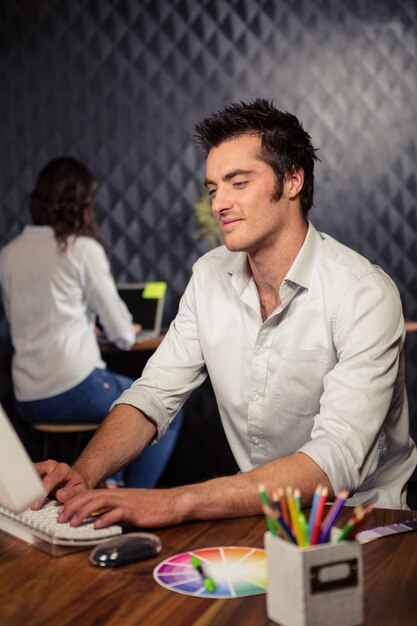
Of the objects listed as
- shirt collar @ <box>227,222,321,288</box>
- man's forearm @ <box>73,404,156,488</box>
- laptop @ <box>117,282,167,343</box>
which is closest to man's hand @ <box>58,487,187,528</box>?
man's forearm @ <box>73,404,156,488</box>

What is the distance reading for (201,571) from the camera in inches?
50.9

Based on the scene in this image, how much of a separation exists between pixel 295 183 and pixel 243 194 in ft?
0.58

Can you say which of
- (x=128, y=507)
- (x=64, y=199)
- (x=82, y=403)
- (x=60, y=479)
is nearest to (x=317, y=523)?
(x=128, y=507)

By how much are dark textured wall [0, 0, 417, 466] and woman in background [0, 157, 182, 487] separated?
0.79 m

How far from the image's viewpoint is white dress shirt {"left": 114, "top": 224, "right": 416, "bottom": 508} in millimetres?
1800

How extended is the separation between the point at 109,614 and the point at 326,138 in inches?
166

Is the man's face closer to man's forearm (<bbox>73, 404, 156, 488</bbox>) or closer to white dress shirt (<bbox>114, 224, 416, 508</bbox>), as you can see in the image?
white dress shirt (<bbox>114, 224, 416, 508</bbox>)

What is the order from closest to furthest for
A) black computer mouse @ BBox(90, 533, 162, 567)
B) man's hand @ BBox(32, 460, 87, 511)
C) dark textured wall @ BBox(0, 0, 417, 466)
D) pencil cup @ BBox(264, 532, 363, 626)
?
pencil cup @ BBox(264, 532, 363, 626)
black computer mouse @ BBox(90, 533, 162, 567)
man's hand @ BBox(32, 460, 87, 511)
dark textured wall @ BBox(0, 0, 417, 466)

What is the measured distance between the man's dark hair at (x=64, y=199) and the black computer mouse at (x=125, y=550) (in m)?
2.65

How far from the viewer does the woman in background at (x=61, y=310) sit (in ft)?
12.7

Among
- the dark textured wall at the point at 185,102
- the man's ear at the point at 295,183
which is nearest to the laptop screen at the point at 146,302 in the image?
the dark textured wall at the point at 185,102

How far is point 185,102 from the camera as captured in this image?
4918 millimetres

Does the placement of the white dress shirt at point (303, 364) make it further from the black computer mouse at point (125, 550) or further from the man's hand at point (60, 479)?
the black computer mouse at point (125, 550)

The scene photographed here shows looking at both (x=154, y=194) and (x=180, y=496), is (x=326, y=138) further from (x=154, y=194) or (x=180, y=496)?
(x=180, y=496)
